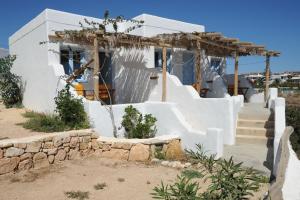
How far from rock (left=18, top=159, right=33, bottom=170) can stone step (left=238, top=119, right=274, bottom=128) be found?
7.43 meters

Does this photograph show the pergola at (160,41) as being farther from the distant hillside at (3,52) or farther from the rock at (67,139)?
the distant hillside at (3,52)

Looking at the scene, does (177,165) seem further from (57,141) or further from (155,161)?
(57,141)

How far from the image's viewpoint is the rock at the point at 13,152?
7.21 meters

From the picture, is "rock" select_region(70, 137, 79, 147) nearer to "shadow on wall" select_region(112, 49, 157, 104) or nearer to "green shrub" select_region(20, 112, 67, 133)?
"green shrub" select_region(20, 112, 67, 133)

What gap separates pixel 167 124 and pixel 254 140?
3.16 metres

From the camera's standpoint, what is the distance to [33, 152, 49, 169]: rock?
7.73 meters

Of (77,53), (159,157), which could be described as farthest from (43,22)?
(159,157)

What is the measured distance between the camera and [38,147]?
306 inches

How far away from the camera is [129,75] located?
13930mm

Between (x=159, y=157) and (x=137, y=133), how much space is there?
141 cm

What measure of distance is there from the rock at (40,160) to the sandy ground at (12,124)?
133cm

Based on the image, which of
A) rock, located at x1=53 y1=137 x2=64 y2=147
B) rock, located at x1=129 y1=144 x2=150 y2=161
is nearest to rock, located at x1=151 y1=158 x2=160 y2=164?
rock, located at x1=129 y1=144 x2=150 y2=161

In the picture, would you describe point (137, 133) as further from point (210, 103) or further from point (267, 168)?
point (267, 168)

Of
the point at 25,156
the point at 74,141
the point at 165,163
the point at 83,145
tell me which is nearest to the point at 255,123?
the point at 165,163
